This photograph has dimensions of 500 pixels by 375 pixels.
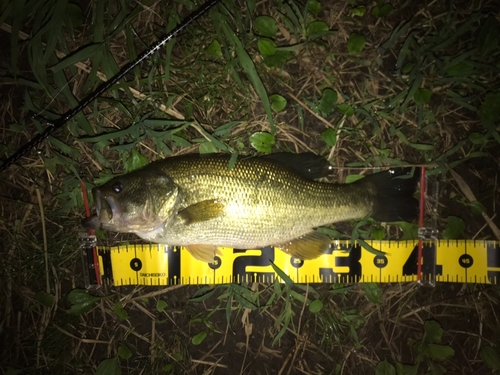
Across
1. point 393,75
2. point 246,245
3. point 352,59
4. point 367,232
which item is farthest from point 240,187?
point 393,75

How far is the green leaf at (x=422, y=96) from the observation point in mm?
2436

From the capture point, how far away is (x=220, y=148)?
2.47 metres

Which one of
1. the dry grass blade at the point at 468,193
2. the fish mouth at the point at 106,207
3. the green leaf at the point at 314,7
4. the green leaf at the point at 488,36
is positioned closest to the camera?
the fish mouth at the point at 106,207

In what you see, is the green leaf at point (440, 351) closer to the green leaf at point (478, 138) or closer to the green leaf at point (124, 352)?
the green leaf at point (478, 138)

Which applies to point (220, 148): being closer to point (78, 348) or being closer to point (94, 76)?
point (94, 76)

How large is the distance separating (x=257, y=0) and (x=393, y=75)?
4.62ft

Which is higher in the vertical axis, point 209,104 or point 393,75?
point 393,75

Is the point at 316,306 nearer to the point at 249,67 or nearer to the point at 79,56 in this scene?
the point at 249,67

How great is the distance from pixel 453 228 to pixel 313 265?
130 cm

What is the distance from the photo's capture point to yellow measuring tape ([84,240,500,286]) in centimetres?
250

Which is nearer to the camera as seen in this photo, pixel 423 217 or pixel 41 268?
pixel 423 217

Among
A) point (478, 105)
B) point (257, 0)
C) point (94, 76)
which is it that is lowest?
point (478, 105)

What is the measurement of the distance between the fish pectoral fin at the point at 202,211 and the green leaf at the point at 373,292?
62.3 inches

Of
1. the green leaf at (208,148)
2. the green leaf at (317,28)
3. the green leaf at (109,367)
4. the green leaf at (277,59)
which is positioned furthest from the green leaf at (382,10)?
the green leaf at (109,367)
